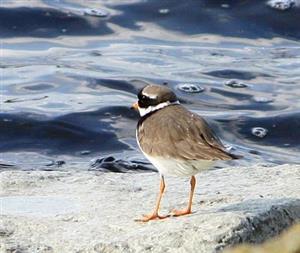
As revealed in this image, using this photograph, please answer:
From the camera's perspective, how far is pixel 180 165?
5926 mm

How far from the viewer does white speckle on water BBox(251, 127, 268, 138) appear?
1055cm

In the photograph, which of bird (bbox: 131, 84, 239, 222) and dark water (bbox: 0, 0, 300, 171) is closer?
bird (bbox: 131, 84, 239, 222)

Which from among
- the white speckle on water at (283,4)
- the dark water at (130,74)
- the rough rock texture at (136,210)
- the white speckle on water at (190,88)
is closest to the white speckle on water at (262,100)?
the dark water at (130,74)

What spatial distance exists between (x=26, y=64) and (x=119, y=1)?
2986 mm

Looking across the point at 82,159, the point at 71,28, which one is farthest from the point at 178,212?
the point at 71,28

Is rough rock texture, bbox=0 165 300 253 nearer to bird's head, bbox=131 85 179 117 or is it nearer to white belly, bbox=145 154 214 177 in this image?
white belly, bbox=145 154 214 177

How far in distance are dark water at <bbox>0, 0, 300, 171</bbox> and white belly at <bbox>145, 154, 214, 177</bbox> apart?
10.2 feet

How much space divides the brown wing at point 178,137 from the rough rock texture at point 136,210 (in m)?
0.37

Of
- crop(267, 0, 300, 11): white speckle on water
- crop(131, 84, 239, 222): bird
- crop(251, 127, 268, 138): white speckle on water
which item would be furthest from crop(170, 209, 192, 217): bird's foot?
crop(267, 0, 300, 11): white speckle on water

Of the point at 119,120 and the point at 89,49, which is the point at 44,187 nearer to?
the point at 119,120

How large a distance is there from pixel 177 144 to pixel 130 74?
19.9ft

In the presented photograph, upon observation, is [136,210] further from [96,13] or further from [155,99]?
[96,13]

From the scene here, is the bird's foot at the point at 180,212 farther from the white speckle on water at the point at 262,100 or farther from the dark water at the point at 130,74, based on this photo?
the white speckle on water at the point at 262,100

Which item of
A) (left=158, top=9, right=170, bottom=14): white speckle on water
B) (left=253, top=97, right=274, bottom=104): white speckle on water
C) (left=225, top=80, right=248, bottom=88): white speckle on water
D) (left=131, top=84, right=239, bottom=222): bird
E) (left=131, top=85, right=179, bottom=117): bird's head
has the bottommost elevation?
(left=253, top=97, right=274, bottom=104): white speckle on water
